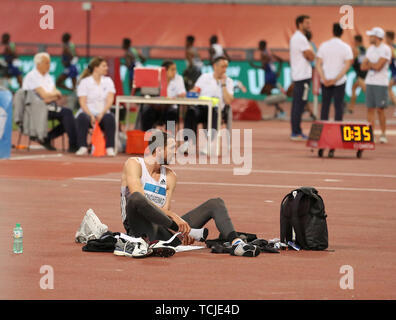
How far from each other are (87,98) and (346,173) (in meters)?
5.16

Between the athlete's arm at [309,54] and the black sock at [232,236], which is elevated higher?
the athlete's arm at [309,54]

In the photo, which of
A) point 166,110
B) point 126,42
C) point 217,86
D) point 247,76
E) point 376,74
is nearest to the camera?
point 217,86

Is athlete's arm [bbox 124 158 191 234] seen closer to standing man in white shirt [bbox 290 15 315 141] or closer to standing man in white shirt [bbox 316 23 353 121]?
standing man in white shirt [bbox 316 23 353 121]

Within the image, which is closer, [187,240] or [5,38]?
[187,240]

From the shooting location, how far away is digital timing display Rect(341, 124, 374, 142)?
19625 millimetres

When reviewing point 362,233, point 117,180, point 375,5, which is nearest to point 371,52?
point 117,180

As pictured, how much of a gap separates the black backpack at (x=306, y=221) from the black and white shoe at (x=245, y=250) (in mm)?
466

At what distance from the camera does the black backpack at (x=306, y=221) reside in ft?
32.3

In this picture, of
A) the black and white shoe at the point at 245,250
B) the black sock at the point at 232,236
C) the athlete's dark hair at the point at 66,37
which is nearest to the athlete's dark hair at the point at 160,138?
the black sock at the point at 232,236

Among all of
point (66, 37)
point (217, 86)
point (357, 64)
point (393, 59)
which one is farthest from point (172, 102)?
point (66, 37)

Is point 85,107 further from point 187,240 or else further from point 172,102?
point 187,240

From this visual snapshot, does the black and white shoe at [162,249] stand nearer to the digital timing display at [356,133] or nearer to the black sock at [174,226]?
the black sock at [174,226]

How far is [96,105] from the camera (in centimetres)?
1983

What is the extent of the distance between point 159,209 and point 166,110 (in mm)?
11694
